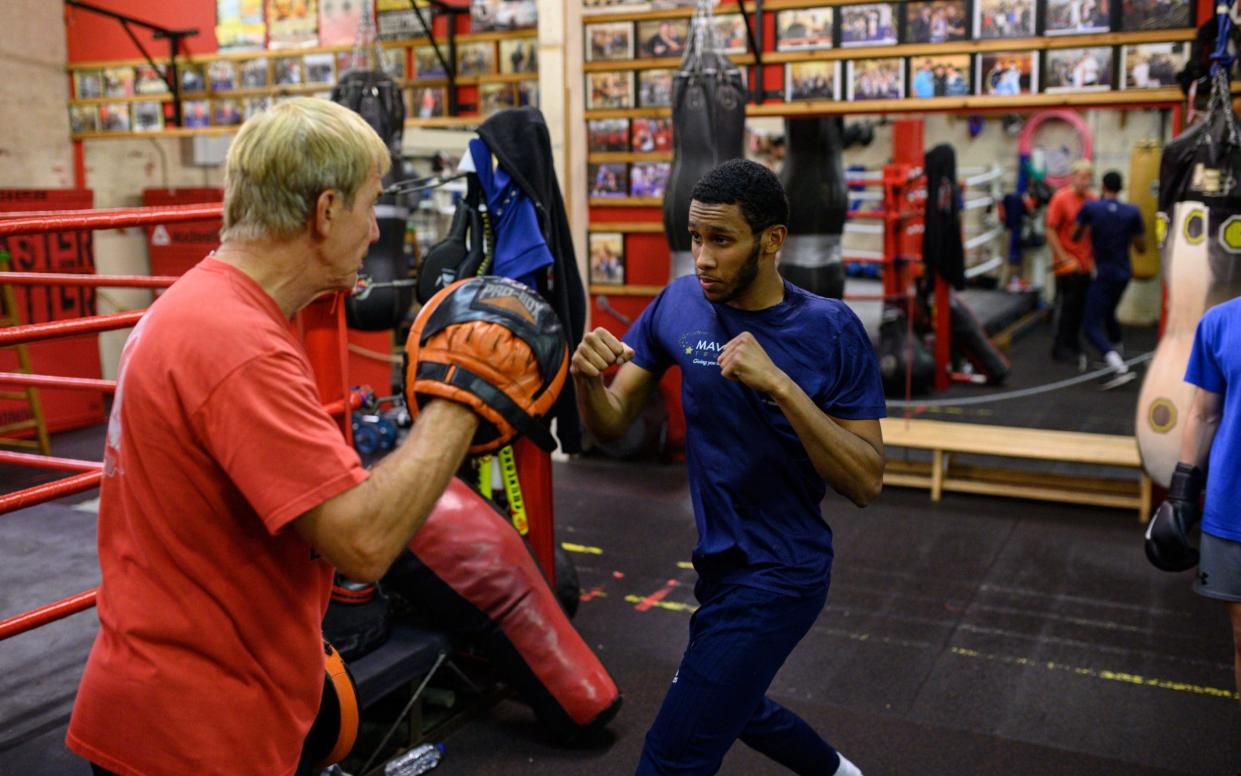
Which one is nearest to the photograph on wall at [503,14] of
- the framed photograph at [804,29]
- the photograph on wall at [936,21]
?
the framed photograph at [804,29]

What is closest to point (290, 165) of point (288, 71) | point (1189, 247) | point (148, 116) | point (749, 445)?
point (749, 445)

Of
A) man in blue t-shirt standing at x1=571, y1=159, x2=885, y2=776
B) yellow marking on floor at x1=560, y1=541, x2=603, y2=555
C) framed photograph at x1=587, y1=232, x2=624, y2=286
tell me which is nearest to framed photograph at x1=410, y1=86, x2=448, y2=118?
framed photograph at x1=587, y1=232, x2=624, y2=286

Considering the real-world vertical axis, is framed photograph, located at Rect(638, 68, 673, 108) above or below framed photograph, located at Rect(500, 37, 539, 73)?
below

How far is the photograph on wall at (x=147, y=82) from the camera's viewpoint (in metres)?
9.29

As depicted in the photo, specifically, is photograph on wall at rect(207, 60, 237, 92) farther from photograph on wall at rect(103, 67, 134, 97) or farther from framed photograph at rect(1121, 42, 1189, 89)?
framed photograph at rect(1121, 42, 1189, 89)

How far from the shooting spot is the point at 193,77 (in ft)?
30.0

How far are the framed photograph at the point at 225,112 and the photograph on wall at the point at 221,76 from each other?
107 millimetres

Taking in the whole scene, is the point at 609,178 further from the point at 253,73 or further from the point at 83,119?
the point at 83,119

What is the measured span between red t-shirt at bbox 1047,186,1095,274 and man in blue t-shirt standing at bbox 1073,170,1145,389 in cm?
23

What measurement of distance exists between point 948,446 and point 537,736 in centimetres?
361

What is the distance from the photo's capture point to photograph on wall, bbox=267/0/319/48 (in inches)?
344

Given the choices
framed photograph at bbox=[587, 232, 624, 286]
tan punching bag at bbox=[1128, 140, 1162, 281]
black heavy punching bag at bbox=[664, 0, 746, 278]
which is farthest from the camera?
tan punching bag at bbox=[1128, 140, 1162, 281]

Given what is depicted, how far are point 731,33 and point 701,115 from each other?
3.28 ft

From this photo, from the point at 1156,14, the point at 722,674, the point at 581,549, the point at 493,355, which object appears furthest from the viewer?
the point at 1156,14
